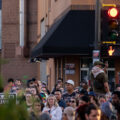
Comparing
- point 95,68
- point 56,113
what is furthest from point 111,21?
point 56,113

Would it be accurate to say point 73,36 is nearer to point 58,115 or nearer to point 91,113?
point 58,115

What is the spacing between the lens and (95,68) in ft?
42.0

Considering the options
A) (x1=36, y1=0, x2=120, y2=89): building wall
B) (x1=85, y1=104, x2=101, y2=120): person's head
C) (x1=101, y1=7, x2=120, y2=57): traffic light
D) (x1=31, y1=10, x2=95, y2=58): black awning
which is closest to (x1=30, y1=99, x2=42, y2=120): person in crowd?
(x1=85, y1=104, x2=101, y2=120): person's head

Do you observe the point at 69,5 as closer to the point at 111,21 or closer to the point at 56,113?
the point at 111,21

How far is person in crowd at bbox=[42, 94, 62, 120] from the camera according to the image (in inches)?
436

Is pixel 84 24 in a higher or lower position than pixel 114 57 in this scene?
higher

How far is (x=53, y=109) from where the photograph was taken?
448 inches

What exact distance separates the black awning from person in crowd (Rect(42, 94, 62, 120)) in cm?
907

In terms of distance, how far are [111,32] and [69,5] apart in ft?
25.2

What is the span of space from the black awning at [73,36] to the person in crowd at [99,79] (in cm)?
751

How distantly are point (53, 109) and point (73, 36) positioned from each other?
9935mm

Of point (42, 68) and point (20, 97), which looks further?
point (42, 68)

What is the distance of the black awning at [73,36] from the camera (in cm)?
2077

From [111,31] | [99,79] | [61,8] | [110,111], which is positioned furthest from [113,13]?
[61,8]
